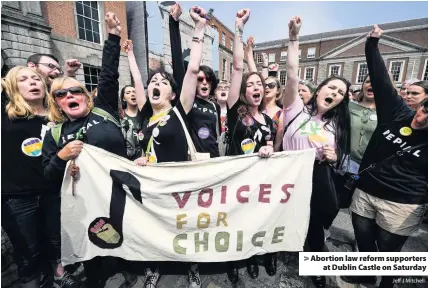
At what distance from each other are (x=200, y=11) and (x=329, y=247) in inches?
134

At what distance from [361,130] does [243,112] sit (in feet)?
5.53

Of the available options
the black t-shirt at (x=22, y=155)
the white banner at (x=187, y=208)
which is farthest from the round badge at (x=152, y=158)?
the black t-shirt at (x=22, y=155)

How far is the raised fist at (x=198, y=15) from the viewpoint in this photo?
7.04 feet

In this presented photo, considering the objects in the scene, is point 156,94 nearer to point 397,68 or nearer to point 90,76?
point 90,76

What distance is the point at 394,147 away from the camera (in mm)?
1913

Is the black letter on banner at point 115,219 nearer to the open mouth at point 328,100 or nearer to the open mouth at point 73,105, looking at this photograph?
the open mouth at point 73,105

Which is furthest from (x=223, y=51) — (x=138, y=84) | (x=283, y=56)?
(x=138, y=84)

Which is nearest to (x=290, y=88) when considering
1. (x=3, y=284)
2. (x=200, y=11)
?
(x=200, y=11)

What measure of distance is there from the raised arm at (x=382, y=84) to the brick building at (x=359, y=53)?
24.4 metres

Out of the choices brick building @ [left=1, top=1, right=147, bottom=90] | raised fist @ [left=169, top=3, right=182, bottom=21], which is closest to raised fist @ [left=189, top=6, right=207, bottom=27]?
raised fist @ [left=169, top=3, right=182, bottom=21]

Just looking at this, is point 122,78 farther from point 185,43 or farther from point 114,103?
point 114,103

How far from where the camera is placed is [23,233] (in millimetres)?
2055

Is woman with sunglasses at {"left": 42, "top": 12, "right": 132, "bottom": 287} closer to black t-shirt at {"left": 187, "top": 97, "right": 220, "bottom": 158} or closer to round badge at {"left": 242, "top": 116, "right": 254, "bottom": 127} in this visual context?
black t-shirt at {"left": 187, "top": 97, "right": 220, "bottom": 158}

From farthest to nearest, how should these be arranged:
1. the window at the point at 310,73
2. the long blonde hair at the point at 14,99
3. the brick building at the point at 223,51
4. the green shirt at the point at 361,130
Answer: the window at the point at 310,73 → the brick building at the point at 223,51 → the green shirt at the point at 361,130 → the long blonde hair at the point at 14,99
